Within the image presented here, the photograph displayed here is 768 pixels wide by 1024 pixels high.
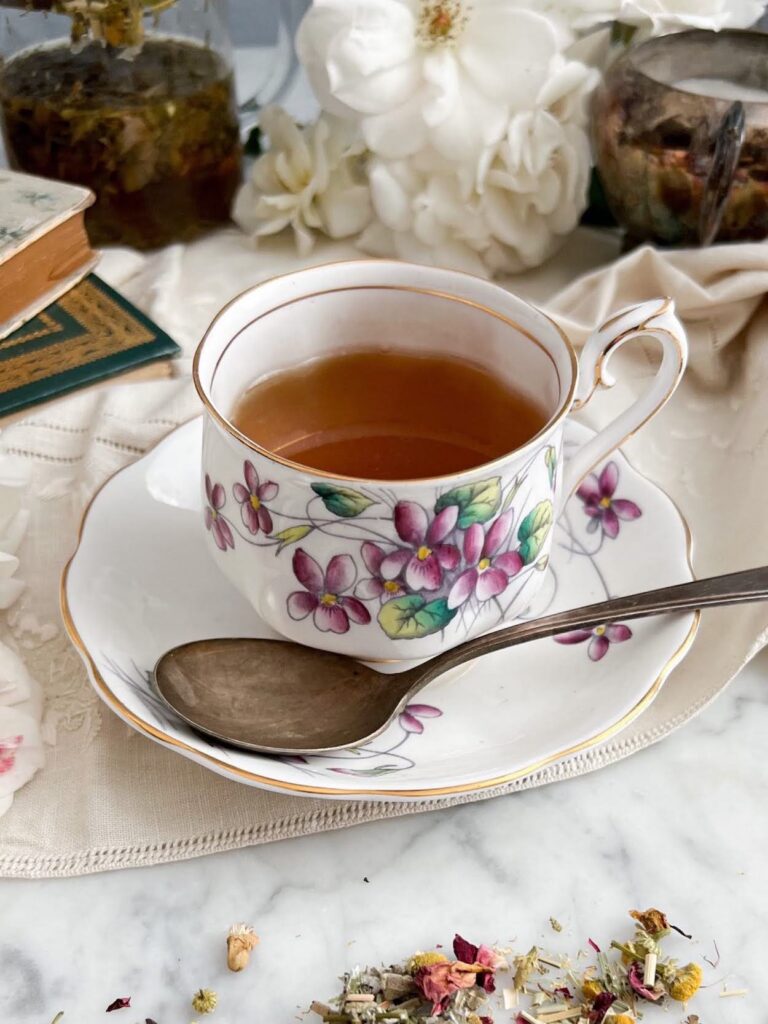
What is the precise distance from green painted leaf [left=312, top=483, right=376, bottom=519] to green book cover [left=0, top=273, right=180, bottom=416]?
0.56 metres

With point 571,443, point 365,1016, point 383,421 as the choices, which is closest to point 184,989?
point 365,1016

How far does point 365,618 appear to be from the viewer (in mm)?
893

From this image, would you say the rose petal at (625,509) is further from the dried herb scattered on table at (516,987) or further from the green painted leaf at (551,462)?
the dried herb scattered on table at (516,987)

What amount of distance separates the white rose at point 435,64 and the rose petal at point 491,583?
658mm

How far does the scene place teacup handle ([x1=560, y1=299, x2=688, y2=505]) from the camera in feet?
2.98

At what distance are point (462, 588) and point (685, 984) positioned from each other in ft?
1.02

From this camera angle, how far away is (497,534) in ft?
2.88

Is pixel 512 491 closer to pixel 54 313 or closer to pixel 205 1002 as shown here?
A: pixel 205 1002

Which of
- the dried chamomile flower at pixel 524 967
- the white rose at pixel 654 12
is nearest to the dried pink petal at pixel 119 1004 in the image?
the dried chamomile flower at pixel 524 967

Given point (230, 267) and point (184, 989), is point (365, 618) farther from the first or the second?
point (230, 267)

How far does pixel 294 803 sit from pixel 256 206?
93 cm

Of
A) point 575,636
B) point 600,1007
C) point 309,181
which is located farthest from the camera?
point 309,181

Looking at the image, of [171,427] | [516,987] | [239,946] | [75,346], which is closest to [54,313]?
[75,346]

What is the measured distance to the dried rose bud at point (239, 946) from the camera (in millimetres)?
797
